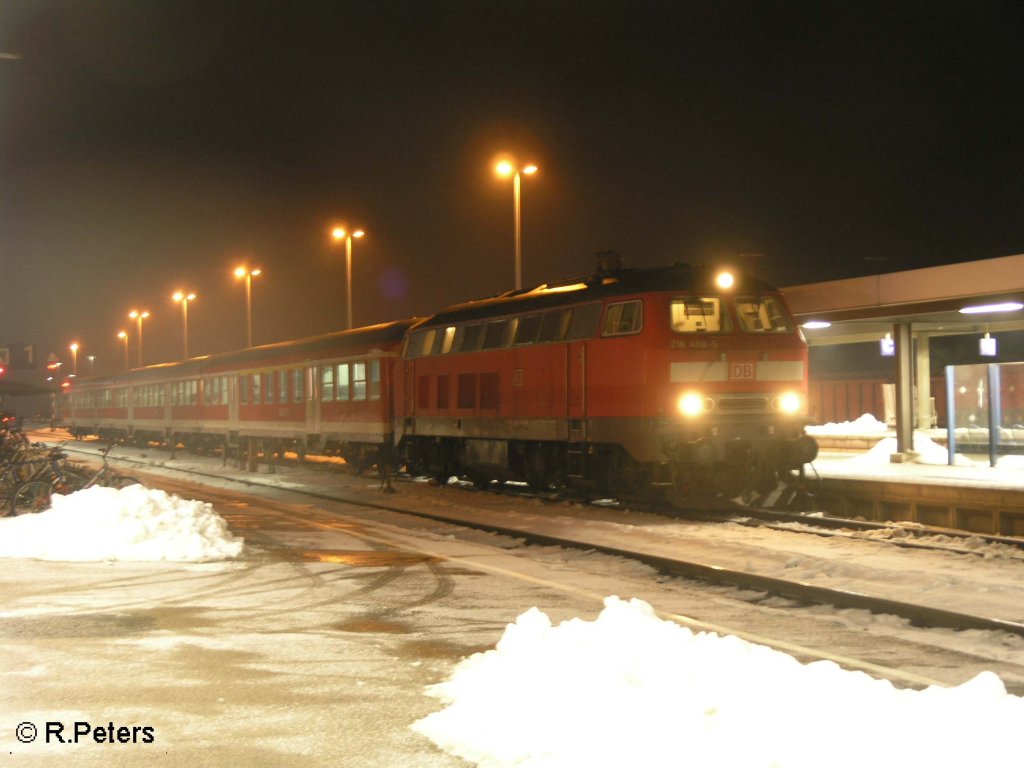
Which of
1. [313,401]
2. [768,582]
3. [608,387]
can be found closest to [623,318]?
[608,387]

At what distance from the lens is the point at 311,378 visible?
30844 mm

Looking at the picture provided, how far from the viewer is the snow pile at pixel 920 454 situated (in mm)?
23078

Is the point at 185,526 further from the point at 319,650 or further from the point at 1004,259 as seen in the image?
the point at 1004,259

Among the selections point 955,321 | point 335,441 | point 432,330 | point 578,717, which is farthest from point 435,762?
point 335,441

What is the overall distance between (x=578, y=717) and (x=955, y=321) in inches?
837

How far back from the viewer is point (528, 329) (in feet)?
65.4

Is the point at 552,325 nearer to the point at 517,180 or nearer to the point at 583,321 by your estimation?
the point at 583,321

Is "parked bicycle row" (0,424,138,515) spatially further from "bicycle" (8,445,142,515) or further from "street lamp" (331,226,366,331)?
"street lamp" (331,226,366,331)

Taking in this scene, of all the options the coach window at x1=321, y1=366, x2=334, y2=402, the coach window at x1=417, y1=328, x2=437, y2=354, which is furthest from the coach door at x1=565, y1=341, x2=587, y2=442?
the coach window at x1=321, y1=366, x2=334, y2=402

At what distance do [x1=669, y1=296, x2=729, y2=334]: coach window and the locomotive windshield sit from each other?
1.26 feet

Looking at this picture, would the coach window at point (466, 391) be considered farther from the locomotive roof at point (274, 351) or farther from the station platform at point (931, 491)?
the station platform at point (931, 491)

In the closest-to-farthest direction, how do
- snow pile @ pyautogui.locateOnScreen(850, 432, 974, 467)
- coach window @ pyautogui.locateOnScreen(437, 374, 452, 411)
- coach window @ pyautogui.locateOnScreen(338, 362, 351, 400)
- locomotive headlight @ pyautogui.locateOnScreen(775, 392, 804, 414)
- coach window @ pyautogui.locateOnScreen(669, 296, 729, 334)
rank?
1. coach window @ pyautogui.locateOnScreen(669, 296, 729, 334)
2. locomotive headlight @ pyautogui.locateOnScreen(775, 392, 804, 414)
3. coach window @ pyautogui.locateOnScreen(437, 374, 452, 411)
4. snow pile @ pyautogui.locateOnScreen(850, 432, 974, 467)
5. coach window @ pyautogui.locateOnScreen(338, 362, 351, 400)

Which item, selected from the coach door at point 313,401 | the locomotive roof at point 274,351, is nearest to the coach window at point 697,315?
the locomotive roof at point 274,351

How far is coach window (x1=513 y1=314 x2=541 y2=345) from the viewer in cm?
1966
